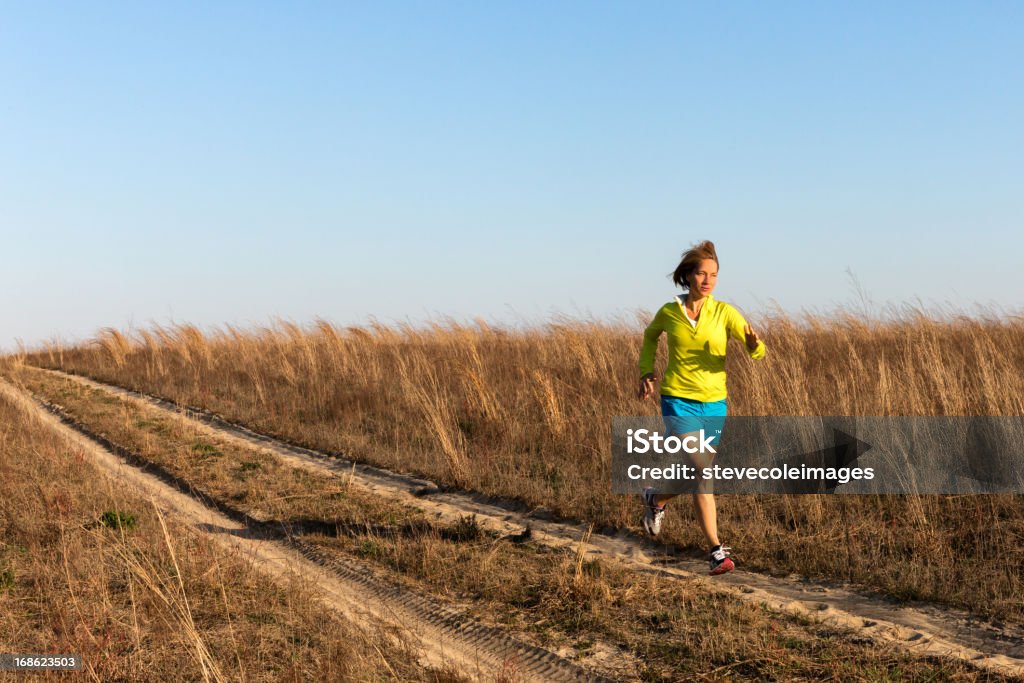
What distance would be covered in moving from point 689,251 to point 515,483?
314cm

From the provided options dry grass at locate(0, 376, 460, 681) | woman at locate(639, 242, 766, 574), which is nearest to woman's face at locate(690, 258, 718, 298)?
woman at locate(639, 242, 766, 574)

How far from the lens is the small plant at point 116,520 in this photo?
6027 millimetres

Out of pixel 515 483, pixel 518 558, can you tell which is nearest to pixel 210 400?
pixel 515 483

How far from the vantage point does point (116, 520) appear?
240 inches

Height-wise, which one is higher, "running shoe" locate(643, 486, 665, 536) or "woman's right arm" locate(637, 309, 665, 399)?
"woman's right arm" locate(637, 309, 665, 399)

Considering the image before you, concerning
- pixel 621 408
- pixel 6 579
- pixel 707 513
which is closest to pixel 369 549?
pixel 6 579

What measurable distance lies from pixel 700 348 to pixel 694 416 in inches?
16.7

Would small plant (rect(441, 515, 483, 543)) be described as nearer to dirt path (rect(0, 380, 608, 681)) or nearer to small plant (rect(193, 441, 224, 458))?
dirt path (rect(0, 380, 608, 681))

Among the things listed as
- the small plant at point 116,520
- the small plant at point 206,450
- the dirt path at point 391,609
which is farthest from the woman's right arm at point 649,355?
the small plant at point 206,450

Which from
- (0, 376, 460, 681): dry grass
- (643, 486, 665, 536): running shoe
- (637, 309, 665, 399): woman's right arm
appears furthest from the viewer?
(643, 486, 665, 536): running shoe

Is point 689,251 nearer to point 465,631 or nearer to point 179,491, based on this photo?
point 465,631

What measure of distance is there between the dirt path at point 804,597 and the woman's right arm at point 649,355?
4.00 ft

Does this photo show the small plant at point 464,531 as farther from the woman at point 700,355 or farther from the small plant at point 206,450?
the small plant at point 206,450

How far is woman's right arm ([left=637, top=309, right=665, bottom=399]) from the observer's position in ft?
16.4
